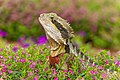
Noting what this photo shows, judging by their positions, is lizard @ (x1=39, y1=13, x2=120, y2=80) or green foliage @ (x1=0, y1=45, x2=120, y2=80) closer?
green foliage @ (x1=0, y1=45, x2=120, y2=80)

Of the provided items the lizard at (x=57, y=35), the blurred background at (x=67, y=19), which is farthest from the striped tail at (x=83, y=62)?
the blurred background at (x=67, y=19)

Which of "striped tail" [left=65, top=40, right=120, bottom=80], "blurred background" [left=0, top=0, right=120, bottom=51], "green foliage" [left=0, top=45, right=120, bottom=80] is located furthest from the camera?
"blurred background" [left=0, top=0, right=120, bottom=51]

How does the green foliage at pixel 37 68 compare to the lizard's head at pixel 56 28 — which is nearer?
the green foliage at pixel 37 68

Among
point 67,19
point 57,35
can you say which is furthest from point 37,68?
point 67,19

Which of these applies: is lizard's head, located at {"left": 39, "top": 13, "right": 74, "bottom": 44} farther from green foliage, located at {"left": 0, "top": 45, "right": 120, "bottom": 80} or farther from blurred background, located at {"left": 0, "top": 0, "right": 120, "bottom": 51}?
blurred background, located at {"left": 0, "top": 0, "right": 120, "bottom": 51}

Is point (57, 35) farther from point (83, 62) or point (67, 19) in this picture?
point (67, 19)

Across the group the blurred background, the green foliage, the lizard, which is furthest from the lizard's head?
the blurred background

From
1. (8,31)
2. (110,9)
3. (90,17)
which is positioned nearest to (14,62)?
(8,31)

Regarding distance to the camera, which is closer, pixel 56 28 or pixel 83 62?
pixel 56 28

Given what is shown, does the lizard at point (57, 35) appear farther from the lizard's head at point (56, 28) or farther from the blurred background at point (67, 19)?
the blurred background at point (67, 19)
